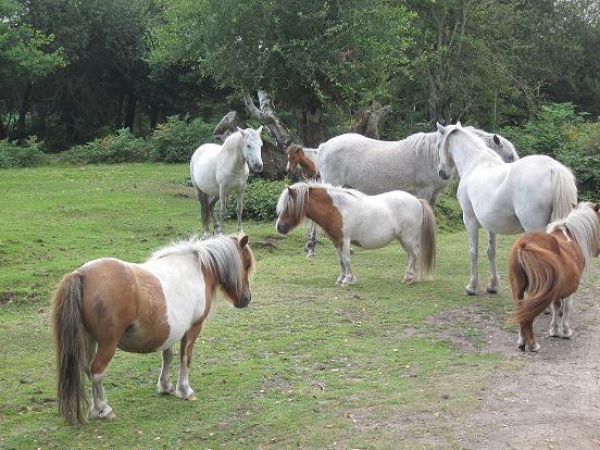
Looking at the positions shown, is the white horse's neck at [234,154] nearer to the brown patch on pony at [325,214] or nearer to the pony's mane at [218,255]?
the brown patch on pony at [325,214]

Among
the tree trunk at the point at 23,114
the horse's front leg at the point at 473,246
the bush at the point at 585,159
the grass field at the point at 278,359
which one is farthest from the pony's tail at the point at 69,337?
the tree trunk at the point at 23,114

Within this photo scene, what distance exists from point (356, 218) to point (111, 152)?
18246mm

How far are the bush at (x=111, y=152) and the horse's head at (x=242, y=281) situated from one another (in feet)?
70.0

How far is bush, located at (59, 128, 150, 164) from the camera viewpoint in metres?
26.8

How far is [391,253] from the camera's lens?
1350cm

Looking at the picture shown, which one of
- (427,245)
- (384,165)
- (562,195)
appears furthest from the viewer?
(384,165)

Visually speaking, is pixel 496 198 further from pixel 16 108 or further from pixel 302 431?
pixel 16 108

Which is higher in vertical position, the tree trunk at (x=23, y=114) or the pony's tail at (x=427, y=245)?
the tree trunk at (x=23, y=114)

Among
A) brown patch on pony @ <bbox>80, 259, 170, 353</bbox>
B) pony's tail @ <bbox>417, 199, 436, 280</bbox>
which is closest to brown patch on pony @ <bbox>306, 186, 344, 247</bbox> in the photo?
pony's tail @ <bbox>417, 199, 436, 280</bbox>

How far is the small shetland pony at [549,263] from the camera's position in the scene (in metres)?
6.89

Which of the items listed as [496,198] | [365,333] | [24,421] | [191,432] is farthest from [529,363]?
[24,421]

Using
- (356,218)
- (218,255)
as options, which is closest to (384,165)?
(356,218)

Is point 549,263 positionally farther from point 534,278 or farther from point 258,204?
point 258,204

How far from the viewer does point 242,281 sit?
6324 mm
